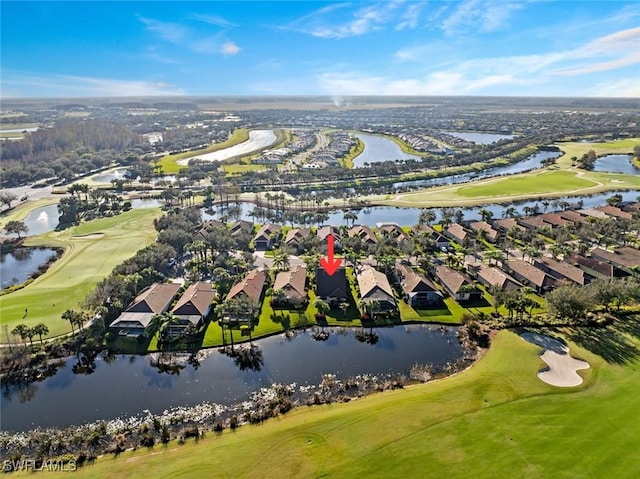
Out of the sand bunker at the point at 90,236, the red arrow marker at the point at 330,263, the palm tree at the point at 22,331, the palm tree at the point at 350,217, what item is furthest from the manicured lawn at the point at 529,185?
the palm tree at the point at 22,331

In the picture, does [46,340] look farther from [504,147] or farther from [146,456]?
[504,147]

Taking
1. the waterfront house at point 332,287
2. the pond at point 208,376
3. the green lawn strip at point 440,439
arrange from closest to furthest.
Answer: the green lawn strip at point 440,439, the pond at point 208,376, the waterfront house at point 332,287

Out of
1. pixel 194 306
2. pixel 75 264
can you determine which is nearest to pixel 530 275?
pixel 194 306

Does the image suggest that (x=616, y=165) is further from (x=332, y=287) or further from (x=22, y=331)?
(x=22, y=331)

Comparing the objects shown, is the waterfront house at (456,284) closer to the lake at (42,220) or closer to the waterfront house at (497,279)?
the waterfront house at (497,279)

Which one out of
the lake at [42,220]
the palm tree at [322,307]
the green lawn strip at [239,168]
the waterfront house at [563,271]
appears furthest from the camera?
the green lawn strip at [239,168]

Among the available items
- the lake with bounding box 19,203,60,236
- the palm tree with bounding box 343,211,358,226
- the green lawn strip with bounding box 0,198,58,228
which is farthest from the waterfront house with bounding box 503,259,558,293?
the green lawn strip with bounding box 0,198,58,228
